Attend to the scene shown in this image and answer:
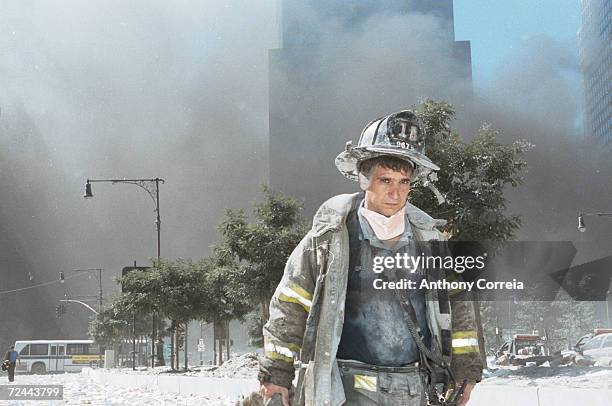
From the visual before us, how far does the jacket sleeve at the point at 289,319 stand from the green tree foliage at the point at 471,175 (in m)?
6.89

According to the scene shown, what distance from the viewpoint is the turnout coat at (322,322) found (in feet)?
10.0

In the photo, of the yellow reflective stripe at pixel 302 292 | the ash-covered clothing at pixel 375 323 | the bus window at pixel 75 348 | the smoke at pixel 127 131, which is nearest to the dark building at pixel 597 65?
the smoke at pixel 127 131

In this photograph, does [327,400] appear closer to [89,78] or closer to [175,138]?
[175,138]

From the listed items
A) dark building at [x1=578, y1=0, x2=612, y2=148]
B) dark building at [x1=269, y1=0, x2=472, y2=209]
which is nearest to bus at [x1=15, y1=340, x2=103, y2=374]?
dark building at [x1=269, y1=0, x2=472, y2=209]

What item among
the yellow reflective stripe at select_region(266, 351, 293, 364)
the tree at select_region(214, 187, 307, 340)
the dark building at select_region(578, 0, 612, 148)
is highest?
the dark building at select_region(578, 0, 612, 148)

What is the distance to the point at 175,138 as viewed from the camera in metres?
11.5

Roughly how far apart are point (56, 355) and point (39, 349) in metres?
2.30

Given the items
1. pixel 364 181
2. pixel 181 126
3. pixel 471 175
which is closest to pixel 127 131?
pixel 181 126

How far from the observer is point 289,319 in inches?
123

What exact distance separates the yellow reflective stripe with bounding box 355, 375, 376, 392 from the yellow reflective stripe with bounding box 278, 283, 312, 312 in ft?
1.13

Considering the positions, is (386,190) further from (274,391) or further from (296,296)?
(274,391)

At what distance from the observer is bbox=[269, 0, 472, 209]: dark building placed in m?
10.5

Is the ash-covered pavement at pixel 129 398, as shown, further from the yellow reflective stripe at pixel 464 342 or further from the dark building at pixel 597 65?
the yellow reflective stripe at pixel 464 342

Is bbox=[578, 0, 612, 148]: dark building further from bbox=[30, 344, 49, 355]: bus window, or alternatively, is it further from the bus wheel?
the bus wheel
